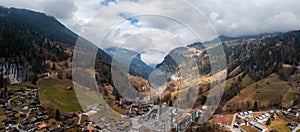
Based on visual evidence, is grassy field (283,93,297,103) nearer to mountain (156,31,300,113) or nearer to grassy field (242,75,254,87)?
mountain (156,31,300,113)

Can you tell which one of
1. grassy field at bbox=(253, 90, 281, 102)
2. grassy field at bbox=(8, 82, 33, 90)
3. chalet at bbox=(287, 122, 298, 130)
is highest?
grassy field at bbox=(8, 82, 33, 90)

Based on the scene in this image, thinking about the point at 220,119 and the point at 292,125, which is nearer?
the point at 292,125

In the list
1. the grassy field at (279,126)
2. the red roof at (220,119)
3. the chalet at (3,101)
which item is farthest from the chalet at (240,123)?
the chalet at (3,101)

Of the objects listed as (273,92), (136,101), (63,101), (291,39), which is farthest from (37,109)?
(291,39)

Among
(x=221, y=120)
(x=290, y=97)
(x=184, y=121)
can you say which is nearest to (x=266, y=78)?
(x=290, y=97)

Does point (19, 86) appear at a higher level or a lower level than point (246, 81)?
higher

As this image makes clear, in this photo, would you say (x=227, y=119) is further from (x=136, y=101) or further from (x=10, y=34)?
(x=10, y=34)

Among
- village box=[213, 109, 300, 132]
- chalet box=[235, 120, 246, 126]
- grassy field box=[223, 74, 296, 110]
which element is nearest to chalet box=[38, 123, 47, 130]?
village box=[213, 109, 300, 132]

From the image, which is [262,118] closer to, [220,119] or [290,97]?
[220,119]
